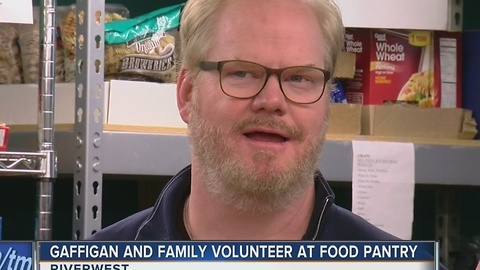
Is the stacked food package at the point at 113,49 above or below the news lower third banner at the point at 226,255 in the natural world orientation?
above

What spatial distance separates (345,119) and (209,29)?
0.86 m

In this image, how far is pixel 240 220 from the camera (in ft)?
3.60

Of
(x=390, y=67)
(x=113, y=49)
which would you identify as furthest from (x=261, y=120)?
(x=390, y=67)

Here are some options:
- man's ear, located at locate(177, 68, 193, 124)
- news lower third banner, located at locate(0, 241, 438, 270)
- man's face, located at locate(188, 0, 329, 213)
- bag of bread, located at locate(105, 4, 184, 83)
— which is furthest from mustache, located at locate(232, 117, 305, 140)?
bag of bread, located at locate(105, 4, 184, 83)

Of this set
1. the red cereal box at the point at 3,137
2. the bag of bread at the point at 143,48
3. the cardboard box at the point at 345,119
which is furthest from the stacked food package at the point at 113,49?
the cardboard box at the point at 345,119

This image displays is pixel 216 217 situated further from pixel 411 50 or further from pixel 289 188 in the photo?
pixel 411 50

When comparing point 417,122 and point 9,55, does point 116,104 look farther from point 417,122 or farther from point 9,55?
point 417,122

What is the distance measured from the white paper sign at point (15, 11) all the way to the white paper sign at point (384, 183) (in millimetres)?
662

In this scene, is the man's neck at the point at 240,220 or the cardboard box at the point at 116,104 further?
the cardboard box at the point at 116,104

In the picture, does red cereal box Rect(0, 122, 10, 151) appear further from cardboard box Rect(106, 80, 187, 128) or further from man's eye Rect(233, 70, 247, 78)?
man's eye Rect(233, 70, 247, 78)

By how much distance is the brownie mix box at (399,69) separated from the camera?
6.68 ft

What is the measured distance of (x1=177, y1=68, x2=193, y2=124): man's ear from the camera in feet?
3.84

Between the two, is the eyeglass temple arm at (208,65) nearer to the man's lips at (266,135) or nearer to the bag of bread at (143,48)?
the man's lips at (266,135)

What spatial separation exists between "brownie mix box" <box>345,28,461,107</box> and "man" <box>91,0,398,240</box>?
0.88 m
